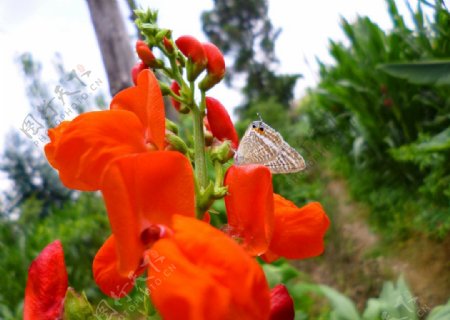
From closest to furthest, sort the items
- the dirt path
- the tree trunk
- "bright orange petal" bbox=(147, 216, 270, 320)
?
"bright orange petal" bbox=(147, 216, 270, 320) < the tree trunk < the dirt path

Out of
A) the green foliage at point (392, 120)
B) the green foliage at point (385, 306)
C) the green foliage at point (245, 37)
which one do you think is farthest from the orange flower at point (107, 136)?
the green foliage at point (245, 37)

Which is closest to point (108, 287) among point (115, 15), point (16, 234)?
point (115, 15)

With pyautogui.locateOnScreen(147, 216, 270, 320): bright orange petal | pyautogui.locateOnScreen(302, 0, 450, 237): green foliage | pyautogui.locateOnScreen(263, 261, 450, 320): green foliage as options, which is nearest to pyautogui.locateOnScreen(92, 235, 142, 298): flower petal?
pyautogui.locateOnScreen(147, 216, 270, 320): bright orange petal

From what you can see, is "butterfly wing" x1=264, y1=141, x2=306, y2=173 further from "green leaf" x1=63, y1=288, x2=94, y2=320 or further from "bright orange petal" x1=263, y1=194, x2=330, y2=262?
"green leaf" x1=63, y1=288, x2=94, y2=320

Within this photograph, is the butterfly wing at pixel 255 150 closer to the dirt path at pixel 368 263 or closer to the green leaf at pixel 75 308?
the green leaf at pixel 75 308

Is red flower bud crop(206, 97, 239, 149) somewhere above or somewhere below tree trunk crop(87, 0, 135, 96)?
below

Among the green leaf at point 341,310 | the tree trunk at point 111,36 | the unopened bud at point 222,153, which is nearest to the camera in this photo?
the unopened bud at point 222,153
